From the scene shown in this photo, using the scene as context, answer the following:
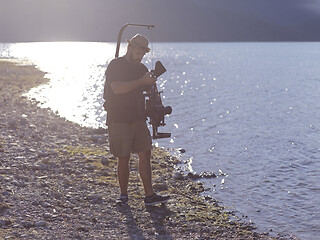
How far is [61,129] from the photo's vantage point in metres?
17.3

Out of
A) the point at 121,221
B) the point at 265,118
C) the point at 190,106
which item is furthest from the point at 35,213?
the point at 190,106

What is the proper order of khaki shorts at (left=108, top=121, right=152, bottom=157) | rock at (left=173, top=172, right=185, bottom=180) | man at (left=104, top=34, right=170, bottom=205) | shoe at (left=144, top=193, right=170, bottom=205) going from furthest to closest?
rock at (left=173, top=172, right=185, bottom=180) → shoe at (left=144, top=193, right=170, bottom=205) → khaki shorts at (left=108, top=121, right=152, bottom=157) → man at (left=104, top=34, right=170, bottom=205)

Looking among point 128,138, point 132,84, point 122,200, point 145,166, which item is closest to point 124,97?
point 132,84

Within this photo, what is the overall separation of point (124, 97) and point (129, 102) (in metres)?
0.13

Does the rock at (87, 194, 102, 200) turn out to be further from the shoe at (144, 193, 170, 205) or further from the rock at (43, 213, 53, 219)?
the rock at (43, 213, 53, 219)

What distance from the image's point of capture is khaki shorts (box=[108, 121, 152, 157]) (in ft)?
26.1

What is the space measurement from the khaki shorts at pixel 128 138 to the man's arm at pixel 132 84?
698mm

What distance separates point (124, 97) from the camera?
25.4 feet

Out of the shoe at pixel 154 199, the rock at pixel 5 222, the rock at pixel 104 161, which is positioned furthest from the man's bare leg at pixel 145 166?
the rock at pixel 104 161

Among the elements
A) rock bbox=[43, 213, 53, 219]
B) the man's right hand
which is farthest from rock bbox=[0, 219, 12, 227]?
the man's right hand

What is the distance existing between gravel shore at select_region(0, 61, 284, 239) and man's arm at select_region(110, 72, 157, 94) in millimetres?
2377

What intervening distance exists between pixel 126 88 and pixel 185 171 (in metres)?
6.34

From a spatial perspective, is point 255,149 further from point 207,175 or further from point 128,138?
point 128,138

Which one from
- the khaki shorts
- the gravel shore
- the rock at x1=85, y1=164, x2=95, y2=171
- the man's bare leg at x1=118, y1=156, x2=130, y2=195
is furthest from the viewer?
the rock at x1=85, y1=164, x2=95, y2=171
